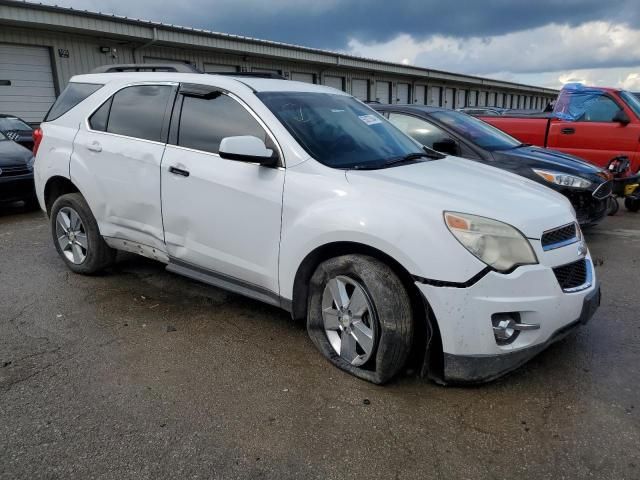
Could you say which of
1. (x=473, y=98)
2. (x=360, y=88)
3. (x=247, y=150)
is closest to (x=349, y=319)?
(x=247, y=150)

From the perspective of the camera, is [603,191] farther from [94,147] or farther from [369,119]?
[94,147]

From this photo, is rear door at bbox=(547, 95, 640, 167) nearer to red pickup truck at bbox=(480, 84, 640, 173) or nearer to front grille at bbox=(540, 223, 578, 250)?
red pickup truck at bbox=(480, 84, 640, 173)


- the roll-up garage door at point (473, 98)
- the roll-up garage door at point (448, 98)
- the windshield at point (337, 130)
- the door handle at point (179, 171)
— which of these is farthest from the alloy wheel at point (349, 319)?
the roll-up garage door at point (473, 98)

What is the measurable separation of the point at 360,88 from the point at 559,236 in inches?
949

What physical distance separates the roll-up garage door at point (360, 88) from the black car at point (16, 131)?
17380 mm

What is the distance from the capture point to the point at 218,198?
338 centimetres

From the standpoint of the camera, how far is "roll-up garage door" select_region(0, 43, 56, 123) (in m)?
13.0

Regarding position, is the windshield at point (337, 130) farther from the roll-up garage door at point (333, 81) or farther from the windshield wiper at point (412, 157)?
the roll-up garage door at point (333, 81)

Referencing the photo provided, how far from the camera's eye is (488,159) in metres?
5.77

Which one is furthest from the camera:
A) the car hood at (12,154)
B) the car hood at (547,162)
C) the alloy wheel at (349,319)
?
the car hood at (12,154)

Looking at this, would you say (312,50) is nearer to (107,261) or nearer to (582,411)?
(107,261)

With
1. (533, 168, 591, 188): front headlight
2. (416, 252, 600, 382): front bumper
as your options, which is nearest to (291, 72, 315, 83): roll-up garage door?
(533, 168, 591, 188): front headlight

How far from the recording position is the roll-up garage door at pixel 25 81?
12969 millimetres

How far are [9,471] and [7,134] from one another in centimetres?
837
